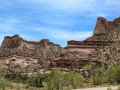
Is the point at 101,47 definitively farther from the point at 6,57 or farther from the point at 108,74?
the point at 6,57

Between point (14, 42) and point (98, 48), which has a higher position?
point (14, 42)

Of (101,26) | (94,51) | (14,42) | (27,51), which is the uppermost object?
(14,42)

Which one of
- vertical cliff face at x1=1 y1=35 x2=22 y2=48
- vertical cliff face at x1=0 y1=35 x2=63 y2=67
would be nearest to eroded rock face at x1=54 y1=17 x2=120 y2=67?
vertical cliff face at x1=0 y1=35 x2=63 y2=67

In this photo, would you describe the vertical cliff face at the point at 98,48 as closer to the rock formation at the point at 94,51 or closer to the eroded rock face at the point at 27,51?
the rock formation at the point at 94,51

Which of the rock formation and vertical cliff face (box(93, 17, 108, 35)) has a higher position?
vertical cliff face (box(93, 17, 108, 35))

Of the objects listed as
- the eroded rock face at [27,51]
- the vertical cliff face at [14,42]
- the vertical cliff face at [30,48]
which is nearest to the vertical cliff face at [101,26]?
the eroded rock face at [27,51]

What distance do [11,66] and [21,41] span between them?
151 feet

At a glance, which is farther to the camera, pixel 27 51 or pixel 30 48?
pixel 30 48

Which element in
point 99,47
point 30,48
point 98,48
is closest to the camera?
point 98,48

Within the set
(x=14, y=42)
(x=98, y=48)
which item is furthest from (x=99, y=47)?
(x=14, y=42)

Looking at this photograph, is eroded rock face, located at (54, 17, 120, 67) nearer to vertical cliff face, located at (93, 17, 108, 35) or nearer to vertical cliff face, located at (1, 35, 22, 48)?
vertical cliff face, located at (93, 17, 108, 35)

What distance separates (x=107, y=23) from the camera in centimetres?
10494

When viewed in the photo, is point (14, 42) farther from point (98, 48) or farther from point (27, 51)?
point (98, 48)

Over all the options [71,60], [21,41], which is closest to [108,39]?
[71,60]
